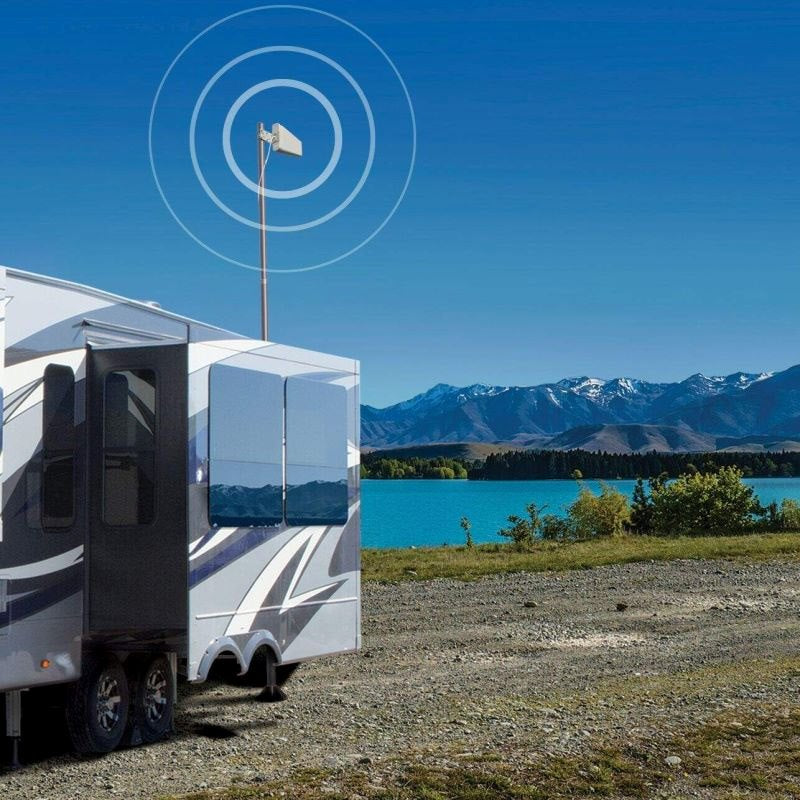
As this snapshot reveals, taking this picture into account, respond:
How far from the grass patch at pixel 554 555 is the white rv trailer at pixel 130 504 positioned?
1028 cm

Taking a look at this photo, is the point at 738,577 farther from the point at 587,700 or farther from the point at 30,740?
the point at 30,740

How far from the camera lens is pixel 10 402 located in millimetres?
7945

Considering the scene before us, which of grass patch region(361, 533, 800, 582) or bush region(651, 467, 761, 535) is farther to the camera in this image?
bush region(651, 467, 761, 535)

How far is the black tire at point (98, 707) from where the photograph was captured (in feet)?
27.6

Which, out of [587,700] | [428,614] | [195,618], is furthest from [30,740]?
[428,614]

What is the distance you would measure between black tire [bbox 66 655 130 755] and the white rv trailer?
0.04 ft

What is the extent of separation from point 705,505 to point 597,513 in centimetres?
281

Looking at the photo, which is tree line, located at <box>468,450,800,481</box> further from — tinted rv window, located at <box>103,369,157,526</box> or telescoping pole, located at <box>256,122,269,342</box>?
tinted rv window, located at <box>103,369,157,526</box>

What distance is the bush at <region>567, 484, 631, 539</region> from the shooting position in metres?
31.2

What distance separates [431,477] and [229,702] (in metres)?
132

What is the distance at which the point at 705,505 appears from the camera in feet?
104

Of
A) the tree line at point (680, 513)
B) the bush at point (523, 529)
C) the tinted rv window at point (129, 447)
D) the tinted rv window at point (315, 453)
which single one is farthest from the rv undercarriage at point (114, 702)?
the tree line at point (680, 513)

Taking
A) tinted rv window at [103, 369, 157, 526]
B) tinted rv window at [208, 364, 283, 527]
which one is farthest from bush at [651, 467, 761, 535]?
tinted rv window at [103, 369, 157, 526]

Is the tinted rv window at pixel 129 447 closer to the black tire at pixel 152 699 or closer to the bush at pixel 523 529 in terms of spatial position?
the black tire at pixel 152 699
